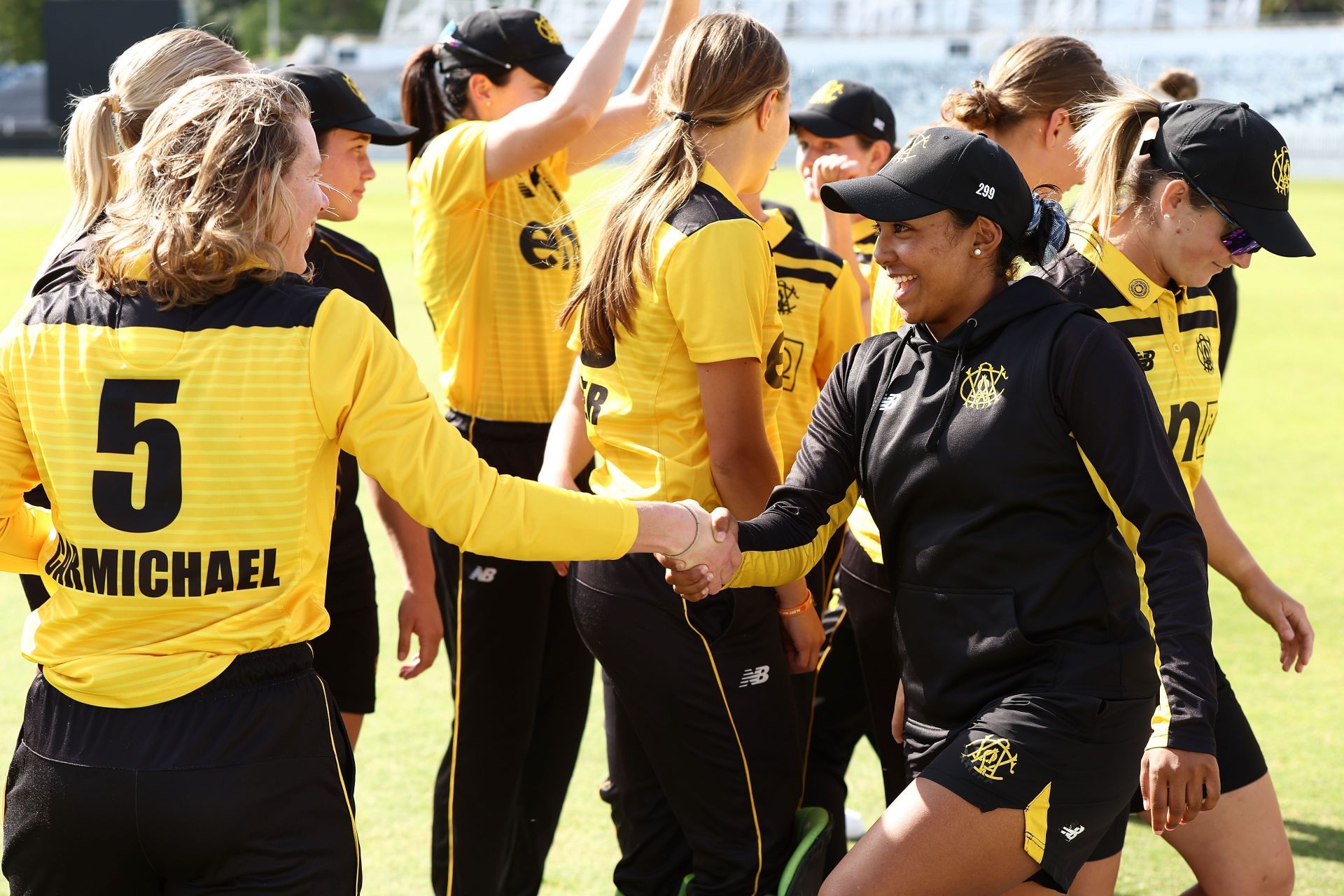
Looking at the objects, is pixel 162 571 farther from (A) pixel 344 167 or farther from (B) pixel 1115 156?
(B) pixel 1115 156

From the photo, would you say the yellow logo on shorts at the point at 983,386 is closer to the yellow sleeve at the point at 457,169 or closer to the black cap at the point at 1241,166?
the black cap at the point at 1241,166

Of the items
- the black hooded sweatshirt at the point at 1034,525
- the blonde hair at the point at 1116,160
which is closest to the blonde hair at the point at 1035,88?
the blonde hair at the point at 1116,160

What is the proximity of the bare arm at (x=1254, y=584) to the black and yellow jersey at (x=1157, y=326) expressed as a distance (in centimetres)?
25

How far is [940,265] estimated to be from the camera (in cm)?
252

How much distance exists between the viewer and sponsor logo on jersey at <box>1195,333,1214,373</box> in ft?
9.74

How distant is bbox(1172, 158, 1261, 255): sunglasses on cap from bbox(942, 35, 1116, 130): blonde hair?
0.70 meters

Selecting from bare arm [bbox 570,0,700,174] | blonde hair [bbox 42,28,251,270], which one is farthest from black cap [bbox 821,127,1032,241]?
blonde hair [bbox 42,28,251,270]

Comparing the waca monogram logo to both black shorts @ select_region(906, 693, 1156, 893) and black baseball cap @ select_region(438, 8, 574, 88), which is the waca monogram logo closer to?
black baseball cap @ select_region(438, 8, 574, 88)

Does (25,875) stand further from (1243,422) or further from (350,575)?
(1243,422)

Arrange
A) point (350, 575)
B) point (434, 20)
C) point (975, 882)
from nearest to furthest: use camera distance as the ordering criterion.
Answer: point (975, 882) < point (350, 575) < point (434, 20)

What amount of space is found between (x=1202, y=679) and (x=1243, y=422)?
30.0ft

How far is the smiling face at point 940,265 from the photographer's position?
2514 millimetres

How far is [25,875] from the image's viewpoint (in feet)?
7.00

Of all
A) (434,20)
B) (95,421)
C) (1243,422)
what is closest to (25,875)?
(95,421)
